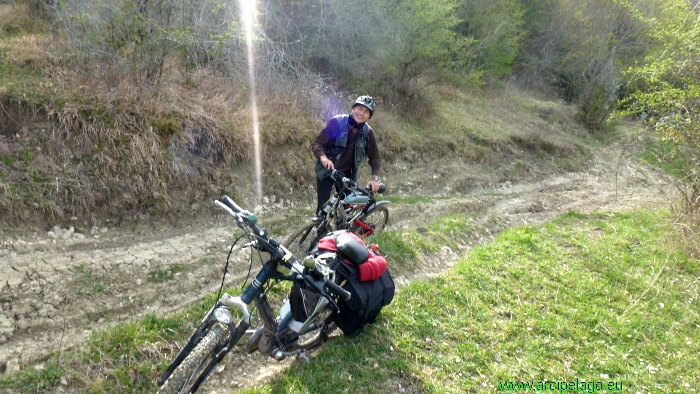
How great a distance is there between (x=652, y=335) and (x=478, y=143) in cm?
990

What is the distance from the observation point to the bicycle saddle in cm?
321

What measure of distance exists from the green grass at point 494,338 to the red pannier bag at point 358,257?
2.77 ft

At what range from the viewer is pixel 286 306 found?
3402mm

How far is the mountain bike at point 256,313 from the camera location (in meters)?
2.66

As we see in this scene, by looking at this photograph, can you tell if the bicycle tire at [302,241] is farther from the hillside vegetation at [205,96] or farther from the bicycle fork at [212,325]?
the bicycle fork at [212,325]

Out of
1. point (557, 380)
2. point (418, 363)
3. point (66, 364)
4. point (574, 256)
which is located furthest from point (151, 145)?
point (574, 256)

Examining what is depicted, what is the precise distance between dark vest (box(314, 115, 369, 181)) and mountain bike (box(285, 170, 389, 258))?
0.31 meters

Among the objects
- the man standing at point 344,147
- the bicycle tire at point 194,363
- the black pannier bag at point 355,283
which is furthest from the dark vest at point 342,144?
the bicycle tire at point 194,363

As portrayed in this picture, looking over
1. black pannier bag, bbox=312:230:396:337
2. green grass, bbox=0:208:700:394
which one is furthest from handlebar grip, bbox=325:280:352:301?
green grass, bbox=0:208:700:394

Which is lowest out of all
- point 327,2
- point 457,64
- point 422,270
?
point 422,270

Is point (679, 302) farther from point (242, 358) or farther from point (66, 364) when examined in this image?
point (66, 364)

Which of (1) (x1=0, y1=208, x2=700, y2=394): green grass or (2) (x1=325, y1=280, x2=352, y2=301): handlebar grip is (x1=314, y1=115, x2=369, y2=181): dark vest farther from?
(2) (x1=325, y1=280, x2=352, y2=301): handlebar grip

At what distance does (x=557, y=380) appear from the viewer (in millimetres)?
3572

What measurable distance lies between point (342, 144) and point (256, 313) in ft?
9.27
